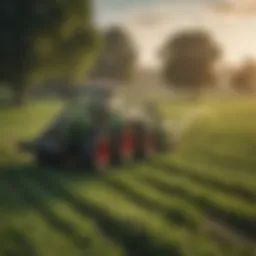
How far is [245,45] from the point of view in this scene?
1.51 metres

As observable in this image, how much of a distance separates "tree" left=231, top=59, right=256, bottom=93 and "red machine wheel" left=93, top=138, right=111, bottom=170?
0.43 m

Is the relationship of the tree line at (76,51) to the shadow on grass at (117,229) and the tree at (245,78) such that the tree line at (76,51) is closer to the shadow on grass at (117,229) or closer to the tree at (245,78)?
the tree at (245,78)

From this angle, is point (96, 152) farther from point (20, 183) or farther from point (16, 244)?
point (16, 244)

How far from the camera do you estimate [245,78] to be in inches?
60.1

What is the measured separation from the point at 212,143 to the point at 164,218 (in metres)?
0.29

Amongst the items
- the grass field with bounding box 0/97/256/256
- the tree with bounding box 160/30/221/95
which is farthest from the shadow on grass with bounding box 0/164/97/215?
the tree with bounding box 160/30/221/95

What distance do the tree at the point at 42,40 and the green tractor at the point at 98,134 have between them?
113mm

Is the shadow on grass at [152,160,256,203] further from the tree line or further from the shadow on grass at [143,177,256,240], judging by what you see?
the tree line

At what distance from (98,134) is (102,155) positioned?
0.07 metres

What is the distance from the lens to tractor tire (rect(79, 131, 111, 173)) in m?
1.47

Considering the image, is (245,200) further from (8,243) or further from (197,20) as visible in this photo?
(8,243)

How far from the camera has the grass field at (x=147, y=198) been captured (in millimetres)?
1327

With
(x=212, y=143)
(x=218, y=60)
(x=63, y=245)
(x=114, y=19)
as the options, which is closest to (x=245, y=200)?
(x=212, y=143)

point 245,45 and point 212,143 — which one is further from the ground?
point 245,45
